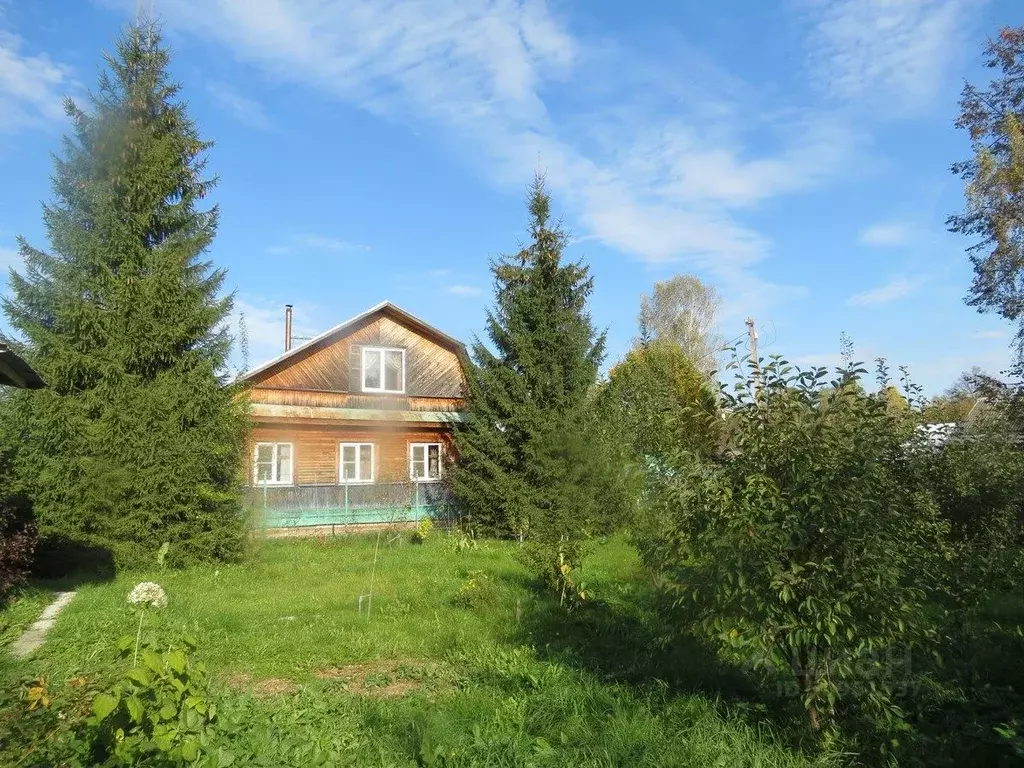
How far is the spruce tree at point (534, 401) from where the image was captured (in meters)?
17.9

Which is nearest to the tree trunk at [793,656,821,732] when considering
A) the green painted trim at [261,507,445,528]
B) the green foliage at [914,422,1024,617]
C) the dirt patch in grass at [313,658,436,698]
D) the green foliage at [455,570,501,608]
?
the green foliage at [914,422,1024,617]

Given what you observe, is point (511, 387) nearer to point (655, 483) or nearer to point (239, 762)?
point (655, 483)

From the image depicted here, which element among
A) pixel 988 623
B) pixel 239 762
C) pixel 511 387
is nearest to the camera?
pixel 239 762

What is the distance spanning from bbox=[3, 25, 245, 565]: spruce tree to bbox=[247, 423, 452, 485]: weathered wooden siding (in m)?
5.36

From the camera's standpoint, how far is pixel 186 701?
3822mm

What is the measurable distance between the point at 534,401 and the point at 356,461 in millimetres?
6552

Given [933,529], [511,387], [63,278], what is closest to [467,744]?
[933,529]

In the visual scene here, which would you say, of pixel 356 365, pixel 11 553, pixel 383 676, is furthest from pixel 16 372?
pixel 356 365

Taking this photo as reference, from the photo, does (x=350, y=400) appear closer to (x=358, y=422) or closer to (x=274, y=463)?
(x=358, y=422)

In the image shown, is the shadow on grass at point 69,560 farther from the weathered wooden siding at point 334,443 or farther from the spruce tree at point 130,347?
the weathered wooden siding at point 334,443

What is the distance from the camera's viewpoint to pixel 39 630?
8367mm

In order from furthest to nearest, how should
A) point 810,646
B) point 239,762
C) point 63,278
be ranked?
point 63,278 < point 810,646 < point 239,762

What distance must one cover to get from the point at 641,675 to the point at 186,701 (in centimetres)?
394

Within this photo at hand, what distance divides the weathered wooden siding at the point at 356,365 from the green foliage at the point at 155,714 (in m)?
16.8
